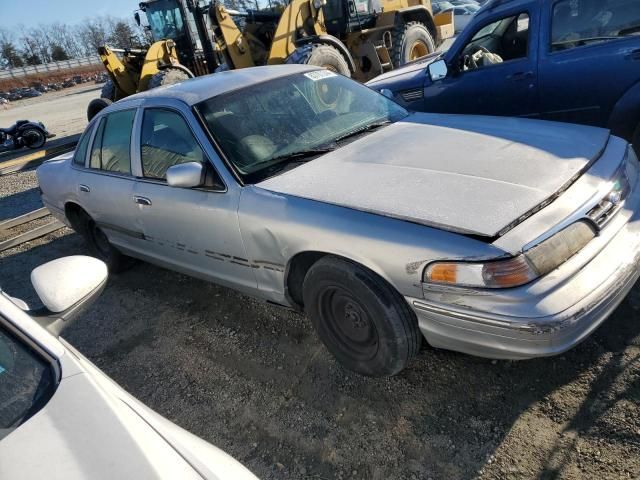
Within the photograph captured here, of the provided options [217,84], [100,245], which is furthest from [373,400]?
[100,245]

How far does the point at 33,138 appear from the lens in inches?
486

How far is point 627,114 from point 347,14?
23.3 feet

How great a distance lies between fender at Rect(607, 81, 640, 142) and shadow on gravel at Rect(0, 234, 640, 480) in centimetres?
156

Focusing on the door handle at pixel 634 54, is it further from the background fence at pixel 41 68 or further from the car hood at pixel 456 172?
the background fence at pixel 41 68

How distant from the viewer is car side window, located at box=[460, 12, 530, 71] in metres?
4.68

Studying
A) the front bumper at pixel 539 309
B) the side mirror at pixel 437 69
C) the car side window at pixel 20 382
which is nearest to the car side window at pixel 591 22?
the side mirror at pixel 437 69

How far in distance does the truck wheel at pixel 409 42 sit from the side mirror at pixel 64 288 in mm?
8890

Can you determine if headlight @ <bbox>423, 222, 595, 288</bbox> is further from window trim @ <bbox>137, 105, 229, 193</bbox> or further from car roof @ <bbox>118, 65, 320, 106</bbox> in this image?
car roof @ <bbox>118, 65, 320, 106</bbox>

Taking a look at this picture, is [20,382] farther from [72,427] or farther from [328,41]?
[328,41]

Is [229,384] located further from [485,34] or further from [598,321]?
[485,34]

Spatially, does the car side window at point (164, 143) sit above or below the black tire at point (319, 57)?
above

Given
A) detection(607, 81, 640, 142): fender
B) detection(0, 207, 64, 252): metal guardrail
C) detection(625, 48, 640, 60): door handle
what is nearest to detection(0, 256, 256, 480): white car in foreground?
detection(607, 81, 640, 142): fender

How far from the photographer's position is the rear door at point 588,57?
12.6 ft

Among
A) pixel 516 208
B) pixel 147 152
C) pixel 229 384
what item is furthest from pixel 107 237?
pixel 516 208
